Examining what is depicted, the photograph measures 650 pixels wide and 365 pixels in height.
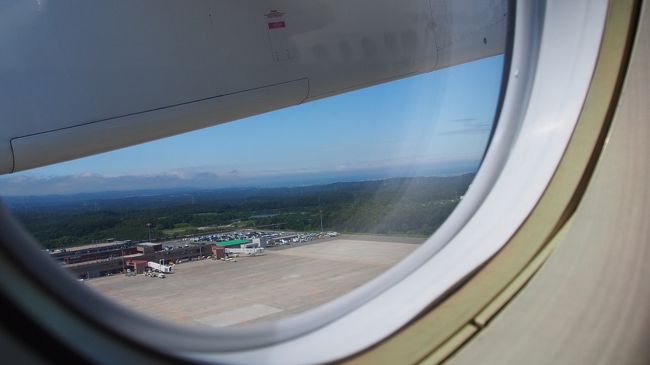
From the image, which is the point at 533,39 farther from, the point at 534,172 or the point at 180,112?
the point at 180,112

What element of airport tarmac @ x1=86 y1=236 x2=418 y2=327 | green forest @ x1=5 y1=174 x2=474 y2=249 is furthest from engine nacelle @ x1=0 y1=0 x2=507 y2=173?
airport tarmac @ x1=86 y1=236 x2=418 y2=327

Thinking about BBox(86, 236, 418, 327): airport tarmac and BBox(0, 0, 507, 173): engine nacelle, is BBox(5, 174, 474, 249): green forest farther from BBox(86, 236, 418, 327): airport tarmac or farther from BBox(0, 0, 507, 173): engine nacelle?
BBox(0, 0, 507, 173): engine nacelle

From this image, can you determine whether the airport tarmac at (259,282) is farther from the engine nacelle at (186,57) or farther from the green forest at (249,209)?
the engine nacelle at (186,57)

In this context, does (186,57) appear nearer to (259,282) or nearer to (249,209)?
(249,209)

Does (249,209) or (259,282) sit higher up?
(249,209)

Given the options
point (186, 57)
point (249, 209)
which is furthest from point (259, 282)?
point (186, 57)

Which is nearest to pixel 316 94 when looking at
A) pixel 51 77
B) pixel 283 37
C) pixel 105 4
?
pixel 283 37
